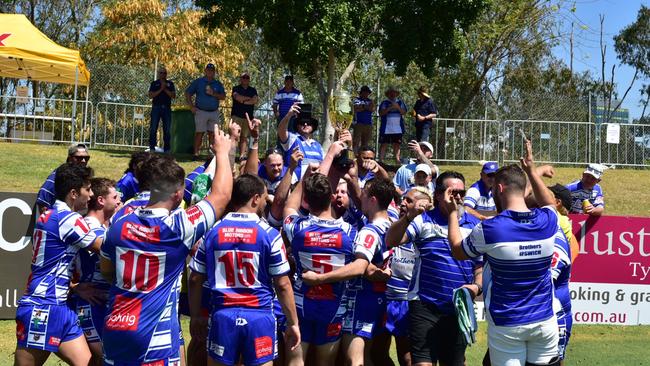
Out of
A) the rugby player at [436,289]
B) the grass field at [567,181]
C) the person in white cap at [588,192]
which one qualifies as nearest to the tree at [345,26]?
the grass field at [567,181]

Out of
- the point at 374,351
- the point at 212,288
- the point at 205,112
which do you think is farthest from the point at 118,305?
the point at 205,112

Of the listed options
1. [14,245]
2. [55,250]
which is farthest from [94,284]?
[14,245]

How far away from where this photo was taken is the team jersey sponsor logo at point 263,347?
20.2ft

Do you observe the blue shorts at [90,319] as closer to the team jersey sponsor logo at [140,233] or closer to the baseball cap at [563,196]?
the team jersey sponsor logo at [140,233]

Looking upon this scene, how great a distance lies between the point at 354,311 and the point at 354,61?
16207 millimetres

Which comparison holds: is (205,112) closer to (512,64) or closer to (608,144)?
(608,144)

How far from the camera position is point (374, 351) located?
8258 mm

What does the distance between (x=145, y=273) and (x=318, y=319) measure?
6.05 feet

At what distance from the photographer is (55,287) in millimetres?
6801

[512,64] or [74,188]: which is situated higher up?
[512,64]

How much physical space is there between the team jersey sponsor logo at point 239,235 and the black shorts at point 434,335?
6.54ft

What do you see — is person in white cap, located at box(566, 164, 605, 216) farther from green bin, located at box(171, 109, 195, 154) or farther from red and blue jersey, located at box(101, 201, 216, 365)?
green bin, located at box(171, 109, 195, 154)

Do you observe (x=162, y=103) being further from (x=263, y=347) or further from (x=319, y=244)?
(x=263, y=347)

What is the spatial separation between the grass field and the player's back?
3.70m
